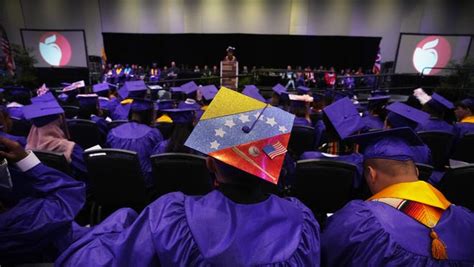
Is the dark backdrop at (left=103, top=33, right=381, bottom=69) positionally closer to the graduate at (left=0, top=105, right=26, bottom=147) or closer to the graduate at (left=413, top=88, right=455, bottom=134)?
the graduate at (left=413, top=88, right=455, bottom=134)

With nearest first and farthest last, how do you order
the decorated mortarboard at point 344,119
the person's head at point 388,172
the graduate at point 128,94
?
the person's head at point 388,172
the decorated mortarboard at point 344,119
the graduate at point 128,94

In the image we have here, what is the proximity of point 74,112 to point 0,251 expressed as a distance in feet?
14.0

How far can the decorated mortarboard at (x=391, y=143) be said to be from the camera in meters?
1.42

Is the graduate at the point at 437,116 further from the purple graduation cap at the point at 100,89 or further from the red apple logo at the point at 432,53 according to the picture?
the red apple logo at the point at 432,53

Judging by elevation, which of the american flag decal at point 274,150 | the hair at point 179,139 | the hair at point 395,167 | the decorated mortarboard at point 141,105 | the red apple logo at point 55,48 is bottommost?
the hair at point 179,139

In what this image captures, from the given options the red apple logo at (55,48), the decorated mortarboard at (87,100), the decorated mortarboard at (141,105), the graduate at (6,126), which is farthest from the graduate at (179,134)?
the red apple logo at (55,48)

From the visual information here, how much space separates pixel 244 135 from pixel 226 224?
0.98 feet

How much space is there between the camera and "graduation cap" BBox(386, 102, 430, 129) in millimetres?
2810

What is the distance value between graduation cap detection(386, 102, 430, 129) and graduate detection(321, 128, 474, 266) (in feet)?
5.77

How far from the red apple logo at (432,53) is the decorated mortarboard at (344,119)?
41.7 ft

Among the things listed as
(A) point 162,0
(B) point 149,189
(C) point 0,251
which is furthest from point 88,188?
(A) point 162,0

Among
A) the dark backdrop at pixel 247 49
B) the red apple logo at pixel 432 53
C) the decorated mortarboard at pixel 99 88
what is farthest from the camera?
the dark backdrop at pixel 247 49

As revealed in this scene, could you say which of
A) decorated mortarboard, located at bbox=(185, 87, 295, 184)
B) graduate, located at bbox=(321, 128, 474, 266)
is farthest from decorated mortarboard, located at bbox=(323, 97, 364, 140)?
decorated mortarboard, located at bbox=(185, 87, 295, 184)

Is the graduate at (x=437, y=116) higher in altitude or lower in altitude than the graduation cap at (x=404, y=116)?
lower
